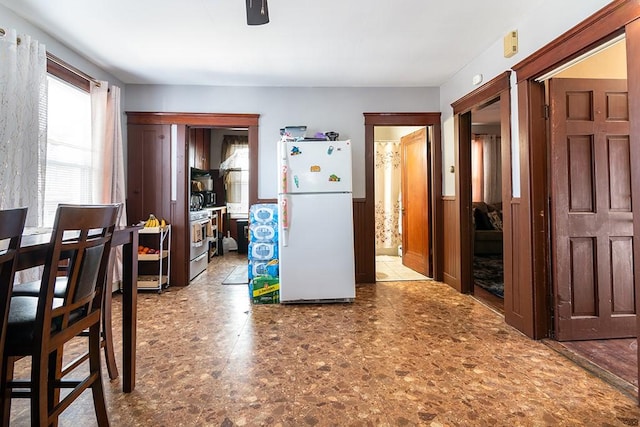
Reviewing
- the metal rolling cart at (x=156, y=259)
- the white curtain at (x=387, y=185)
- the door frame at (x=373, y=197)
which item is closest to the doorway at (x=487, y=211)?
the door frame at (x=373, y=197)

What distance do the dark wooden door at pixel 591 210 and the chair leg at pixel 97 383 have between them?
2.84 m

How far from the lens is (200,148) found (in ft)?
19.5

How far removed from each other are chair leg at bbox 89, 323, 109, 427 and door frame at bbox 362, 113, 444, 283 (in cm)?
298

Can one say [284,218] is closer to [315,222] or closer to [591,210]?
[315,222]

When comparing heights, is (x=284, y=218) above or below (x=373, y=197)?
below

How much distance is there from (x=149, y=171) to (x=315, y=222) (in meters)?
2.25

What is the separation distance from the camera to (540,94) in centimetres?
238

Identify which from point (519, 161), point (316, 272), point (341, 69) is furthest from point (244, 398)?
point (341, 69)

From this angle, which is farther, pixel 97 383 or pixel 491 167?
pixel 491 167

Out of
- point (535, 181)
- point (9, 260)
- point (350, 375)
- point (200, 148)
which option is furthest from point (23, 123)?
point (535, 181)

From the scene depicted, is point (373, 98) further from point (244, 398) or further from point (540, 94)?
point (244, 398)

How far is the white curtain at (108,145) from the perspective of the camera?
3242 mm

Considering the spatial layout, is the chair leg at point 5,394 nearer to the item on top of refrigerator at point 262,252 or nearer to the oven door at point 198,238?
the item on top of refrigerator at point 262,252

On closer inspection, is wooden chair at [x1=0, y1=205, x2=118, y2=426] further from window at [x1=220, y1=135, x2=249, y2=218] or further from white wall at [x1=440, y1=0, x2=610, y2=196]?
window at [x1=220, y1=135, x2=249, y2=218]
